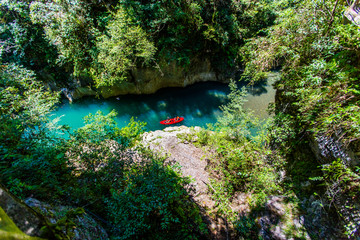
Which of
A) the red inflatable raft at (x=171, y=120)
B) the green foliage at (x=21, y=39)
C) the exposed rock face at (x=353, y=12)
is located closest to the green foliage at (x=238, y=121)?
the exposed rock face at (x=353, y=12)

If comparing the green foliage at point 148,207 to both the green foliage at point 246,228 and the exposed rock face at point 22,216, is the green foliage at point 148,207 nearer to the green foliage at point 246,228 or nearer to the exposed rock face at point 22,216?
the green foliage at point 246,228

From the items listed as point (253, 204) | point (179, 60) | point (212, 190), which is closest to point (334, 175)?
point (253, 204)

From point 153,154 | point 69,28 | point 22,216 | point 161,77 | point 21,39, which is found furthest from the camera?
point 161,77

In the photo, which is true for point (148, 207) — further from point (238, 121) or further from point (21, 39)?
point (21, 39)

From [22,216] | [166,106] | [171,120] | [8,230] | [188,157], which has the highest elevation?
[8,230]

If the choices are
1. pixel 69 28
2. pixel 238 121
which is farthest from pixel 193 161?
pixel 69 28

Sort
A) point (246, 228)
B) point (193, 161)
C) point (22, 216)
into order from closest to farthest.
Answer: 1. point (22, 216)
2. point (246, 228)
3. point (193, 161)

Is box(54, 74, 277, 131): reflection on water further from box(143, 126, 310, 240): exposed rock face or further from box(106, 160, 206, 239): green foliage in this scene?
box(106, 160, 206, 239): green foliage

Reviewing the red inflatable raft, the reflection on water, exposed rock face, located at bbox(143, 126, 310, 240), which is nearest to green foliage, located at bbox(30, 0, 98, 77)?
the reflection on water
